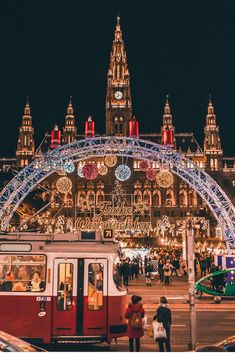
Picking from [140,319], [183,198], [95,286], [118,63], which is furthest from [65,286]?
[118,63]

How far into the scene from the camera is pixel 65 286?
10.3 metres

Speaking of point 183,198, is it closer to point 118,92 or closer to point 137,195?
point 137,195

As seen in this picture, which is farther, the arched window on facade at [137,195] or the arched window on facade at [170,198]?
the arched window on facade at [137,195]

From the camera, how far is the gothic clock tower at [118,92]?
3787 inches

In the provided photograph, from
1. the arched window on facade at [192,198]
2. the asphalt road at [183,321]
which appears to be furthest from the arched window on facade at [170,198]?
the asphalt road at [183,321]

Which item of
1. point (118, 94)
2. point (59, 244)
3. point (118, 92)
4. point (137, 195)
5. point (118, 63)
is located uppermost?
point (118, 63)

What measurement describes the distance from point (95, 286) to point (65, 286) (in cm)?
65

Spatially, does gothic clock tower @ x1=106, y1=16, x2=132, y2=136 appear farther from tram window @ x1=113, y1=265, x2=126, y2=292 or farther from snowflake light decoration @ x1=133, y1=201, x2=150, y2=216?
tram window @ x1=113, y1=265, x2=126, y2=292

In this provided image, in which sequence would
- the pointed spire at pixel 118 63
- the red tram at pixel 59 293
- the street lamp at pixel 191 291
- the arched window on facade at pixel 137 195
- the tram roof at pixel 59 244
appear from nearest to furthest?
the street lamp at pixel 191 291, the red tram at pixel 59 293, the tram roof at pixel 59 244, the arched window on facade at pixel 137 195, the pointed spire at pixel 118 63

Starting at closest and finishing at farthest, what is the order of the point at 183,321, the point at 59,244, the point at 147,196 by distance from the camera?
the point at 59,244, the point at 183,321, the point at 147,196

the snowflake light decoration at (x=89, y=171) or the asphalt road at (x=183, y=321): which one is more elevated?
the snowflake light decoration at (x=89, y=171)

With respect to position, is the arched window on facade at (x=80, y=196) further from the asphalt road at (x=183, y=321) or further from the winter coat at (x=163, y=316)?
the winter coat at (x=163, y=316)

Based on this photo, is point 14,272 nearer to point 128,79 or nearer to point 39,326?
point 39,326

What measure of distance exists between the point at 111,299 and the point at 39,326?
1.63 m
